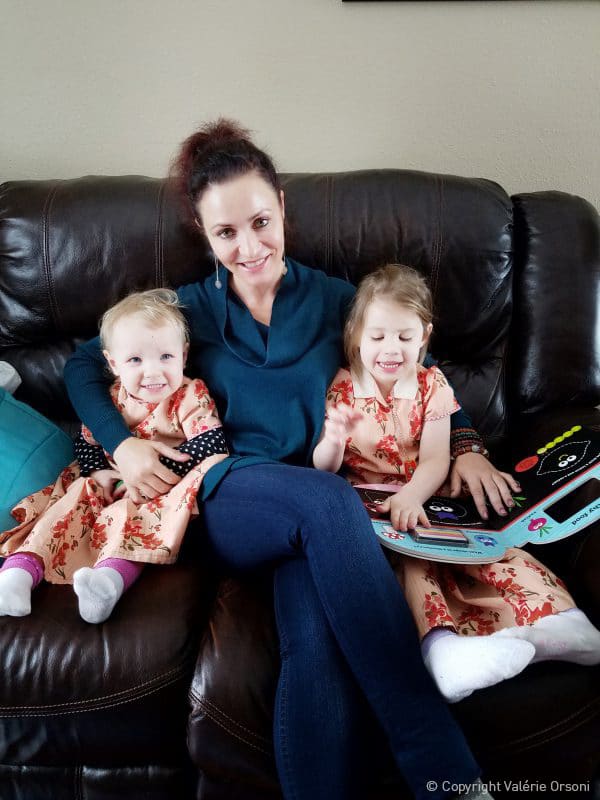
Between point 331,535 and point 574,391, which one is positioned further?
point 574,391

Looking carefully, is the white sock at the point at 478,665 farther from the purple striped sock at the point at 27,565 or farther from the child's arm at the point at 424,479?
the purple striped sock at the point at 27,565

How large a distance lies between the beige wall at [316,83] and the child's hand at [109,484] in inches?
40.4

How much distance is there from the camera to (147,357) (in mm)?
1339

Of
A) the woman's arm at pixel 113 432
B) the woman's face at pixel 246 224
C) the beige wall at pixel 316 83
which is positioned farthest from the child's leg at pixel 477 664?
the beige wall at pixel 316 83

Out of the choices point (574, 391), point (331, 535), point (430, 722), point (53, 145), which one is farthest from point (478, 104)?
point (430, 722)

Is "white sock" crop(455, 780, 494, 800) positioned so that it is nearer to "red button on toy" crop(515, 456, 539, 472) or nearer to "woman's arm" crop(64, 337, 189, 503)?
"red button on toy" crop(515, 456, 539, 472)

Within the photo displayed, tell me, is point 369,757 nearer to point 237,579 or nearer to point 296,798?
point 296,798

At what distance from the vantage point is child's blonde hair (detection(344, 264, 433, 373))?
4.39 feet

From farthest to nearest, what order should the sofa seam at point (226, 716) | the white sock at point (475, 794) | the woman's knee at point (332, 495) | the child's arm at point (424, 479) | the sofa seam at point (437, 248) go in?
1. the sofa seam at point (437, 248)
2. the child's arm at point (424, 479)
3. the woman's knee at point (332, 495)
4. the sofa seam at point (226, 716)
5. the white sock at point (475, 794)

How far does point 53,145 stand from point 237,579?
1451 mm

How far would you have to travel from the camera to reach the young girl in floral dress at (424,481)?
99 cm

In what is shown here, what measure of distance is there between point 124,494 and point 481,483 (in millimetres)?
776

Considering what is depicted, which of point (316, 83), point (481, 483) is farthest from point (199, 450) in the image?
point (316, 83)

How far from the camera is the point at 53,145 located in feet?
6.16
